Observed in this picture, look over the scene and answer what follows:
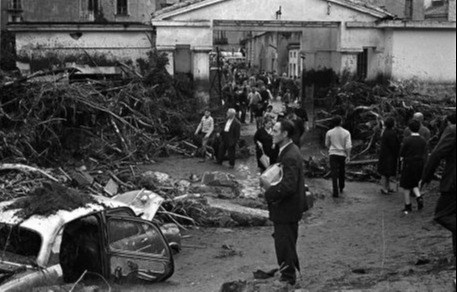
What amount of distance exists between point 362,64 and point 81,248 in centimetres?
2511

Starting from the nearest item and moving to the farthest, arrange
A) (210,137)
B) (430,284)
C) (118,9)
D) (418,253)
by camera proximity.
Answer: (430,284) < (418,253) < (210,137) < (118,9)

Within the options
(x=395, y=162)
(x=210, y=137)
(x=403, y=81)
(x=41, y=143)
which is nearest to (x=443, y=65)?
(x=403, y=81)

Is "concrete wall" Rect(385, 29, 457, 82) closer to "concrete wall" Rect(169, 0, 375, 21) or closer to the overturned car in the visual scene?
"concrete wall" Rect(169, 0, 375, 21)

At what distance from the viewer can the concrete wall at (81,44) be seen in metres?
28.8

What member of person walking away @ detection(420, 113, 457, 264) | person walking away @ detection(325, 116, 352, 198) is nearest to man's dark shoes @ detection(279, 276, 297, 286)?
person walking away @ detection(420, 113, 457, 264)

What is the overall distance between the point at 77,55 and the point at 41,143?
12.3 meters

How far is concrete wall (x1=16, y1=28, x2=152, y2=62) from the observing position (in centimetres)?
2880

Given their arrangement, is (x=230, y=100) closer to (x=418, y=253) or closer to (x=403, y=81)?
(x=403, y=81)

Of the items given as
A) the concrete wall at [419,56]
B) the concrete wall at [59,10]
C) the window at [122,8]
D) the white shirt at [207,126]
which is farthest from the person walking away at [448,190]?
the window at [122,8]

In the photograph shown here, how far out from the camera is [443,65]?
29.2 m

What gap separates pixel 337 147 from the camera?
1593 centimetres

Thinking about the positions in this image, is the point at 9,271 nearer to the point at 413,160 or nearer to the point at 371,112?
the point at 413,160

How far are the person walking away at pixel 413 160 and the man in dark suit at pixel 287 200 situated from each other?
5.81 meters

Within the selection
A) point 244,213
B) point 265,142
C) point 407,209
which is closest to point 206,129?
point 265,142
